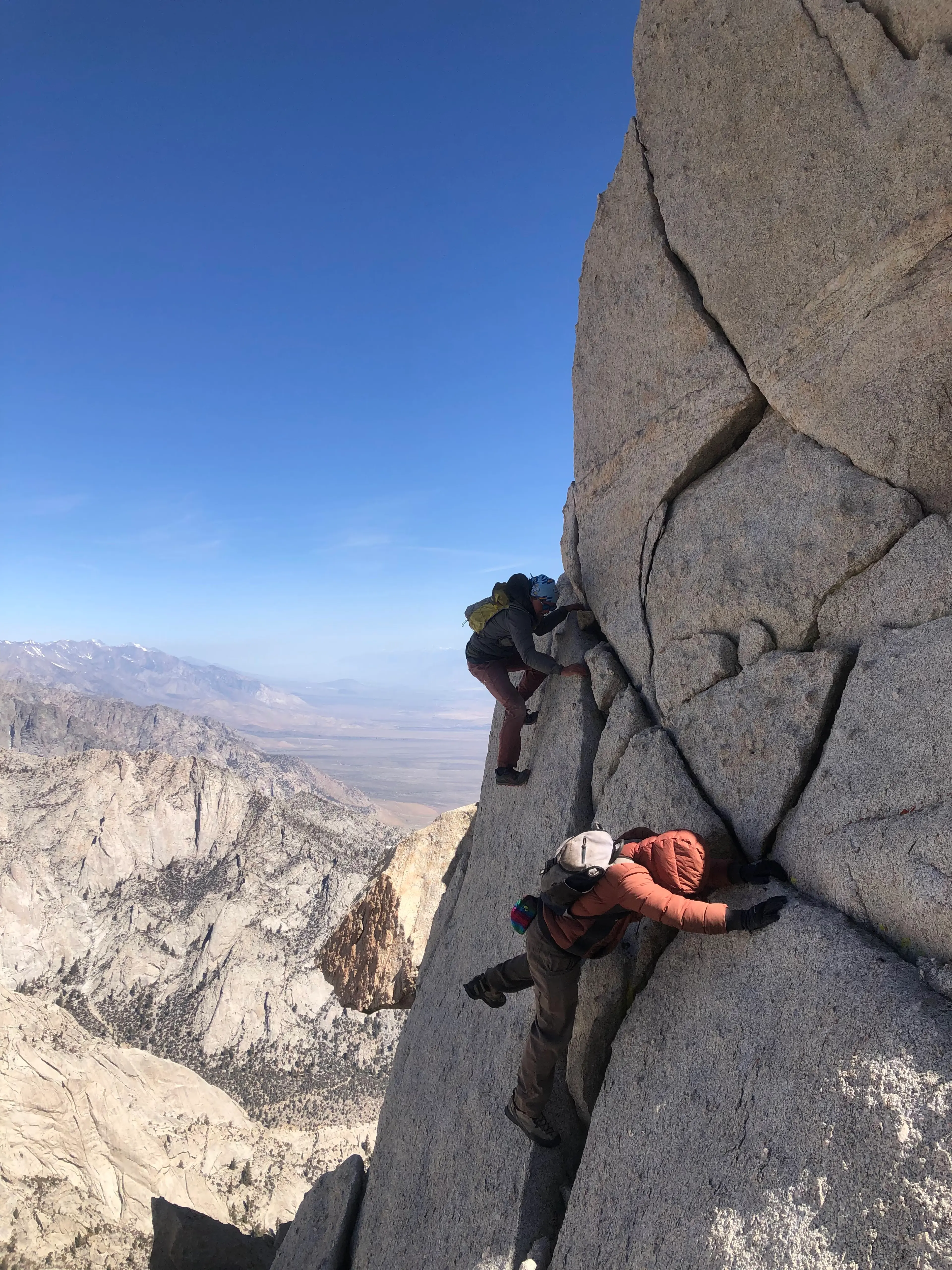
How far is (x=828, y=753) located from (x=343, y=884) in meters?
50.7

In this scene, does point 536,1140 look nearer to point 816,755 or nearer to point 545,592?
point 816,755

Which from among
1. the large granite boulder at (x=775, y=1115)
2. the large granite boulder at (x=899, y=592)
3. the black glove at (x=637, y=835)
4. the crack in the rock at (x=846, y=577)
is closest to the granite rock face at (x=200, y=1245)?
the large granite boulder at (x=775, y=1115)

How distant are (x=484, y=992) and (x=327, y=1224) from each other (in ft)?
18.3

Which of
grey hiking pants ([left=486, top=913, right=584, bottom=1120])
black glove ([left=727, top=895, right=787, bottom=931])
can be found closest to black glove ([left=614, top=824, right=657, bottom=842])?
grey hiking pants ([left=486, top=913, right=584, bottom=1120])

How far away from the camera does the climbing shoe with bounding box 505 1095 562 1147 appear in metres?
6.27

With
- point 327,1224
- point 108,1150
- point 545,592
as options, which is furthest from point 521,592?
point 108,1150

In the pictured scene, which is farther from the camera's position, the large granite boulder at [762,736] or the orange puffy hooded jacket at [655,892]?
the large granite boulder at [762,736]

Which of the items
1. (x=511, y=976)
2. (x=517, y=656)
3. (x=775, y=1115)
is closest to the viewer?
(x=775, y=1115)

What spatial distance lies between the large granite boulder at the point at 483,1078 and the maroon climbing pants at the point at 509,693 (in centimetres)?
22

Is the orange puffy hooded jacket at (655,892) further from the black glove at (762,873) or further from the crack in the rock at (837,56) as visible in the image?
the crack in the rock at (837,56)

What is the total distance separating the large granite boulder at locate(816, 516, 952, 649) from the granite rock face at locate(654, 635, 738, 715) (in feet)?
2.89

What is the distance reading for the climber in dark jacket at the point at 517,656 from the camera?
8.72 meters

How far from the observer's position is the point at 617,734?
7555 mm

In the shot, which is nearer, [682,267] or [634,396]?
[682,267]
